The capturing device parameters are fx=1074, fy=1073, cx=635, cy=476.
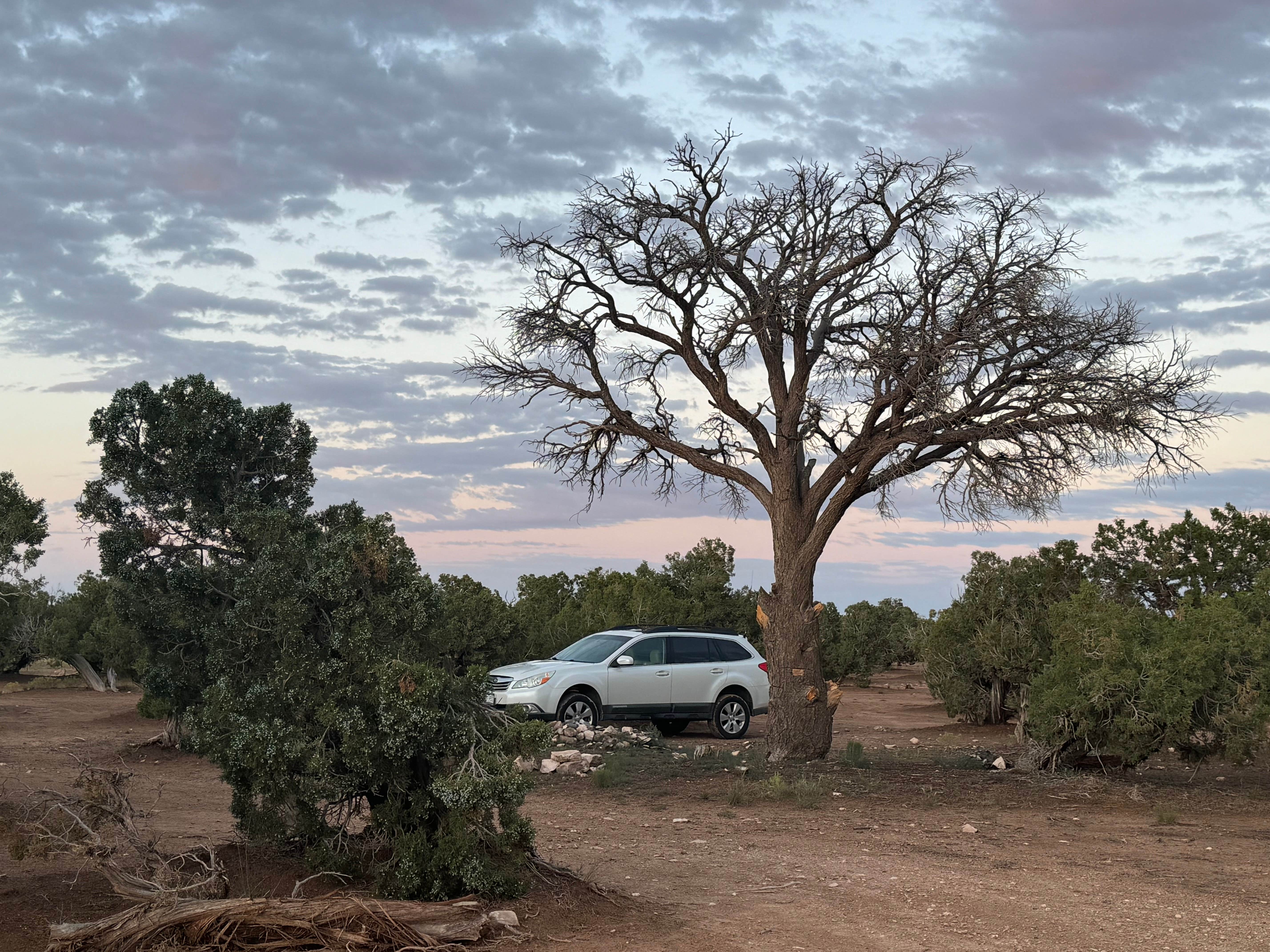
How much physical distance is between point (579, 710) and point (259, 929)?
11.9m

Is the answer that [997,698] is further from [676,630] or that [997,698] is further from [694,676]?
[676,630]

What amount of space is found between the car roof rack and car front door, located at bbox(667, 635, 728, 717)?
6.0 inches

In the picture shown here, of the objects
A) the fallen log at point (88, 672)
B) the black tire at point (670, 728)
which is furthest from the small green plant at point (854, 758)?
the fallen log at point (88, 672)

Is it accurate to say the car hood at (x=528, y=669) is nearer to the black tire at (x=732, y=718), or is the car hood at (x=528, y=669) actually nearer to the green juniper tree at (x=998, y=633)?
the black tire at (x=732, y=718)

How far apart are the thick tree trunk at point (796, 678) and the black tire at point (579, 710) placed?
414 centimetres

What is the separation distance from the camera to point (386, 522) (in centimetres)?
775

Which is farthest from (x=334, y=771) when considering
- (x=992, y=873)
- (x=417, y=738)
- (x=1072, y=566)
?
(x=1072, y=566)

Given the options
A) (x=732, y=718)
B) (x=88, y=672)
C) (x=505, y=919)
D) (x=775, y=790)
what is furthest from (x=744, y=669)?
(x=88, y=672)

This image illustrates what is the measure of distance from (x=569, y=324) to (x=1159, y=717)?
29.5 feet

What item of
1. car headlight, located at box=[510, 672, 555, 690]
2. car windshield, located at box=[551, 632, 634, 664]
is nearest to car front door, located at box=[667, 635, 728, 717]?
car windshield, located at box=[551, 632, 634, 664]

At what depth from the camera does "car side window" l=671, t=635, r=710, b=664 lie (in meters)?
18.8

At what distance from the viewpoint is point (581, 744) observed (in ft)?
52.7

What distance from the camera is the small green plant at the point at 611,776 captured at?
1315cm

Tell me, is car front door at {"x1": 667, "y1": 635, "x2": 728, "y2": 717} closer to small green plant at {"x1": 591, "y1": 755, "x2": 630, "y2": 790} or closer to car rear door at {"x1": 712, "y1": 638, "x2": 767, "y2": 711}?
car rear door at {"x1": 712, "y1": 638, "x2": 767, "y2": 711}
